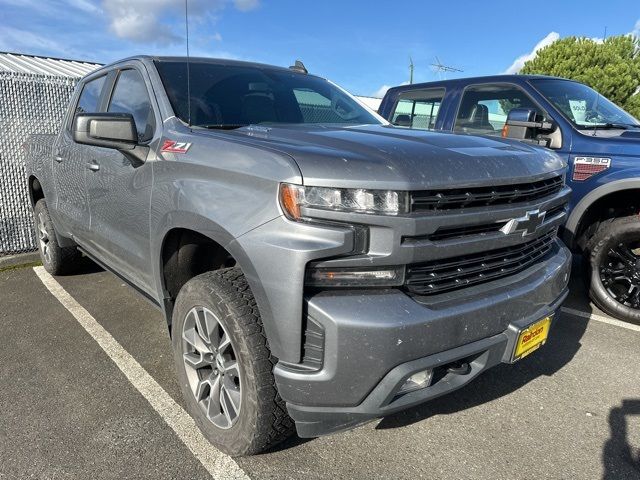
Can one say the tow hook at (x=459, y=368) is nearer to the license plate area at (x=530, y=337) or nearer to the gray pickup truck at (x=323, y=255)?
the gray pickup truck at (x=323, y=255)

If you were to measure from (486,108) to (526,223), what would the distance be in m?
3.04

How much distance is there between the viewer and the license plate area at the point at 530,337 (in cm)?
219

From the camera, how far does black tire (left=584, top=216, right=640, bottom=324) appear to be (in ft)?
12.9

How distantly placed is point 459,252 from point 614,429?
149 centimetres

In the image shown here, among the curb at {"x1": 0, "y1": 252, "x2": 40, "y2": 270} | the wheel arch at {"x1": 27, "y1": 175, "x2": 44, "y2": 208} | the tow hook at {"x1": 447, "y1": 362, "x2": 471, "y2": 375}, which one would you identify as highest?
the wheel arch at {"x1": 27, "y1": 175, "x2": 44, "y2": 208}

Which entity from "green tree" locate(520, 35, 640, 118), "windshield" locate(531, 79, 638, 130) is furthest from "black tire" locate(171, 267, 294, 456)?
"green tree" locate(520, 35, 640, 118)

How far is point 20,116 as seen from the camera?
18.9 feet

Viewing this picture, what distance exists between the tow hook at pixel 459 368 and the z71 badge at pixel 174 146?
5.13 feet

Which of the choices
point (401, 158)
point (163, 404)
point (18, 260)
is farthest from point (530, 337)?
point (18, 260)

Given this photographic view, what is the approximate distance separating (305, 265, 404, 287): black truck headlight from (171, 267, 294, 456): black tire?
364 mm

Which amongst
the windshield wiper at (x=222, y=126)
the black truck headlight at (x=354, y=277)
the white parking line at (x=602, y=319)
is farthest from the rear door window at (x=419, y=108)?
the black truck headlight at (x=354, y=277)

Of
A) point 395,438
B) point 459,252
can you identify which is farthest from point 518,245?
point 395,438

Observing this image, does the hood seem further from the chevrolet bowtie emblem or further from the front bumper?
the front bumper

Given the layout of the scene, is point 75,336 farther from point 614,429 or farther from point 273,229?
point 614,429
